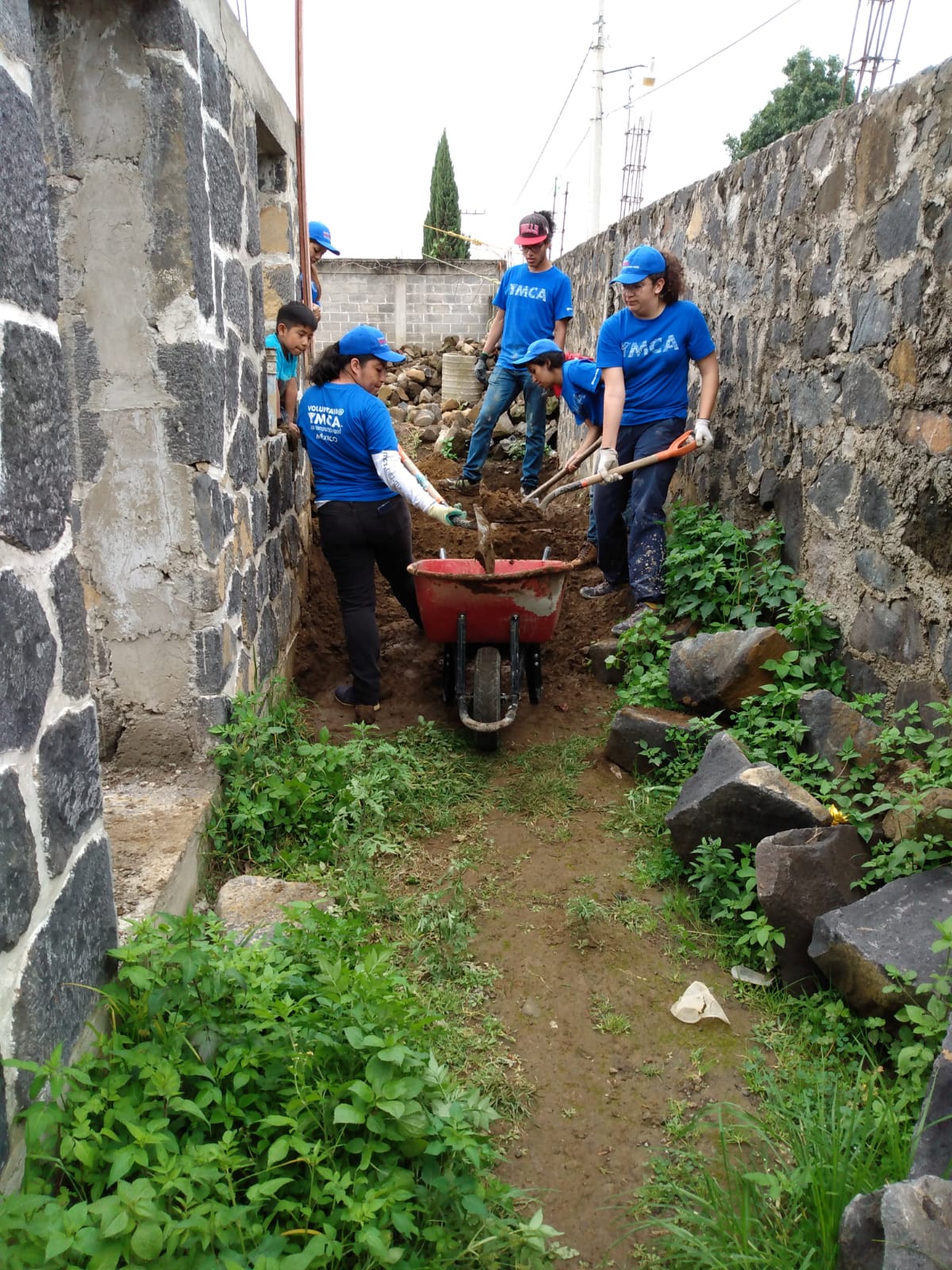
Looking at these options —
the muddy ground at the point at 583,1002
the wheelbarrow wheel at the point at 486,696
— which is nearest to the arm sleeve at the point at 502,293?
the muddy ground at the point at 583,1002

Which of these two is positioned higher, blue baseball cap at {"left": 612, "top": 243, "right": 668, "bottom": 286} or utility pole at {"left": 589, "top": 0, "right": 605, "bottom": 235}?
utility pole at {"left": 589, "top": 0, "right": 605, "bottom": 235}

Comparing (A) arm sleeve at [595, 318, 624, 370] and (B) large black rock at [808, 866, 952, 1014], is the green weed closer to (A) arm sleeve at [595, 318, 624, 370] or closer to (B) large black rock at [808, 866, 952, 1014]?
(B) large black rock at [808, 866, 952, 1014]

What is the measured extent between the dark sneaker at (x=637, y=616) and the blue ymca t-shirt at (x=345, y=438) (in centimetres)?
143

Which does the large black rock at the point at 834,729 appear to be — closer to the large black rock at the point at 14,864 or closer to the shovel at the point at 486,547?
the shovel at the point at 486,547

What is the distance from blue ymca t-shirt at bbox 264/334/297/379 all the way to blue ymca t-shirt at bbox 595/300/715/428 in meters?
1.66

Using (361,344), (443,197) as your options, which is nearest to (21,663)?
(361,344)

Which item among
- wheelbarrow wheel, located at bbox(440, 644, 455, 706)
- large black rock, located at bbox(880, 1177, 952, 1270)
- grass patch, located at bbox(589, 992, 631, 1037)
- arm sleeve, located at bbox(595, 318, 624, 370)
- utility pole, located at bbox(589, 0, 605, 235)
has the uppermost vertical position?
utility pole, located at bbox(589, 0, 605, 235)

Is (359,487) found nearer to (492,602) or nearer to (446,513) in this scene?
(446,513)

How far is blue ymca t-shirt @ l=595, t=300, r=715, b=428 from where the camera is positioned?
16.3ft

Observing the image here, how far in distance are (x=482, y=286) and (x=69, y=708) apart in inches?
509

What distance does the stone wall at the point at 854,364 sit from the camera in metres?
3.28

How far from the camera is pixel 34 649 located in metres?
1.59

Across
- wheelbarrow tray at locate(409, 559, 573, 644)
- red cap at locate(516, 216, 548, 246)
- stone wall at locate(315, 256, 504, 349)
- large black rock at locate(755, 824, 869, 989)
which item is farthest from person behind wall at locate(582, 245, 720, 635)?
stone wall at locate(315, 256, 504, 349)

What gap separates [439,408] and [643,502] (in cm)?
702
